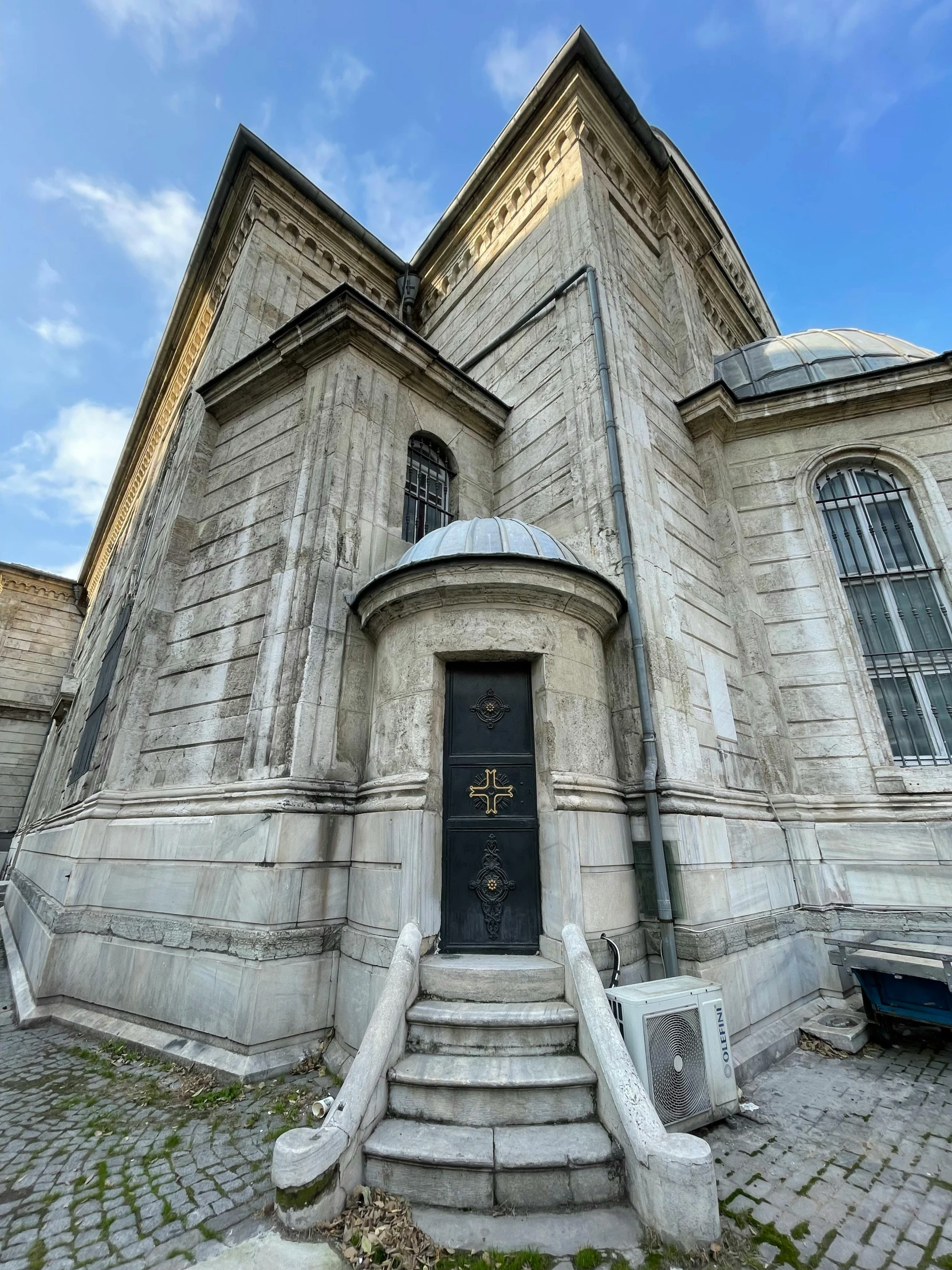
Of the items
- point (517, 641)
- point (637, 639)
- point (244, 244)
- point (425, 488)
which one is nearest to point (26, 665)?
point (244, 244)

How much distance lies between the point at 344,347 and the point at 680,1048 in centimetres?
957

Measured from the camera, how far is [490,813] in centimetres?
576

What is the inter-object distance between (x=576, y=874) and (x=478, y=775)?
138 cm

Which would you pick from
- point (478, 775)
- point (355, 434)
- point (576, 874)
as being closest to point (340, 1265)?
point (576, 874)

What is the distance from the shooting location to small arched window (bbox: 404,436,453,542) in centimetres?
896

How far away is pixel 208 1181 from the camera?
139 inches

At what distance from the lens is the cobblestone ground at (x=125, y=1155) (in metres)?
3.04

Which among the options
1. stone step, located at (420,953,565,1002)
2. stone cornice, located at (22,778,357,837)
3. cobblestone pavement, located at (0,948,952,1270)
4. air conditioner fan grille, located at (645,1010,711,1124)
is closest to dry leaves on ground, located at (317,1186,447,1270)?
cobblestone pavement, located at (0,948,952,1270)

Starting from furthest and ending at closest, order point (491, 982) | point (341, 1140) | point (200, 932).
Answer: point (200, 932)
point (491, 982)
point (341, 1140)

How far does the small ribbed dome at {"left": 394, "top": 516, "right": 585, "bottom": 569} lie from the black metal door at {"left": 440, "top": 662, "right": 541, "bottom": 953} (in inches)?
55.1

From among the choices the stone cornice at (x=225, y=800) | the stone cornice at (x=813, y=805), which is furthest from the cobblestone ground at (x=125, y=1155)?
the stone cornice at (x=813, y=805)

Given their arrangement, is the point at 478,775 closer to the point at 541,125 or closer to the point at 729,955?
the point at 729,955

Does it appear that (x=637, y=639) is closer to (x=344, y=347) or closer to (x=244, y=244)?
(x=344, y=347)

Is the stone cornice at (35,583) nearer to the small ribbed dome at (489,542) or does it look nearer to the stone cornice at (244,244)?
the stone cornice at (244,244)
